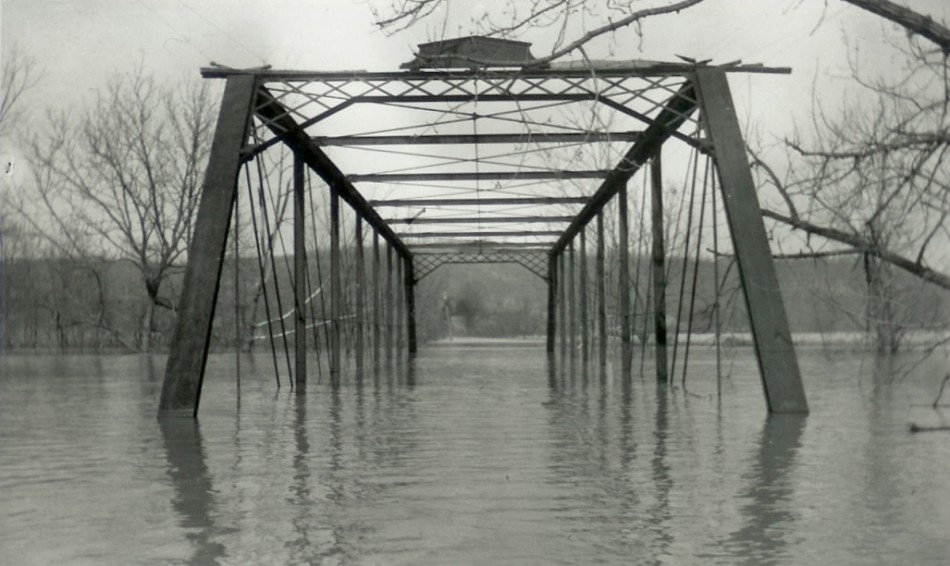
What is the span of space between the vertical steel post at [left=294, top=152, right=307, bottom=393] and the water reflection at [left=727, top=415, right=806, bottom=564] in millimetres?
9462

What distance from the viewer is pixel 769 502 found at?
6914 millimetres

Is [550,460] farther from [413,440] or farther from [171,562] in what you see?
[171,562]

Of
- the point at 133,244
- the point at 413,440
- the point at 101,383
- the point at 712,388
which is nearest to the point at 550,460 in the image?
the point at 413,440

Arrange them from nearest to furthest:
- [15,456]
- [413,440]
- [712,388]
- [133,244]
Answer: [15,456], [413,440], [712,388], [133,244]

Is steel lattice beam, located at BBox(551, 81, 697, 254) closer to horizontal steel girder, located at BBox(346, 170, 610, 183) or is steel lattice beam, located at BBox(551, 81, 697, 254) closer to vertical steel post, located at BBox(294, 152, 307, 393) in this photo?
horizontal steel girder, located at BBox(346, 170, 610, 183)

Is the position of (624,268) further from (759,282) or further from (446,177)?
(759,282)

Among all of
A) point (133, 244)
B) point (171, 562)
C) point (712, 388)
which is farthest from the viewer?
point (133, 244)

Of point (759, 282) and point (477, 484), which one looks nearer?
point (477, 484)

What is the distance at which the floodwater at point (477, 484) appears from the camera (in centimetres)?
562

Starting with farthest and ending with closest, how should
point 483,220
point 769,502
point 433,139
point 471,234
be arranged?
point 471,234
point 483,220
point 433,139
point 769,502

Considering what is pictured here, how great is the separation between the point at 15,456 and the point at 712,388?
40.5 feet

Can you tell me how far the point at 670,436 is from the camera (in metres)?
11.0

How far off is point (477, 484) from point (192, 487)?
178cm

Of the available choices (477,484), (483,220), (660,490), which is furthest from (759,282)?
(483,220)
